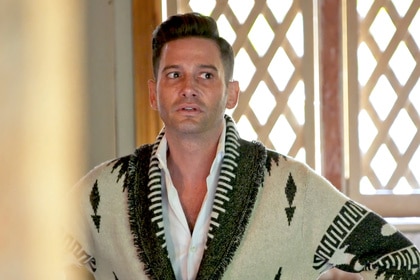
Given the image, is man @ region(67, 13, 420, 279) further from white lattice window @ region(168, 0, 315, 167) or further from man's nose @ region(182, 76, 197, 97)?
white lattice window @ region(168, 0, 315, 167)

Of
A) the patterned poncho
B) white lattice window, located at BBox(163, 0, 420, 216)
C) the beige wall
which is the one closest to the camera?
the beige wall

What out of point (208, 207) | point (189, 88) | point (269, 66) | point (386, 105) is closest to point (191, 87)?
point (189, 88)

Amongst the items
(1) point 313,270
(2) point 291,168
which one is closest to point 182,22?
(2) point 291,168

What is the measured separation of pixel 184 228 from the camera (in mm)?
786

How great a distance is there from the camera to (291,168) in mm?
805

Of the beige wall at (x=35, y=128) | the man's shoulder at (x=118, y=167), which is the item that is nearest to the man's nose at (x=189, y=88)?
the man's shoulder at (x=118, y=167)

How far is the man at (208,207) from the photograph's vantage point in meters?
0.76

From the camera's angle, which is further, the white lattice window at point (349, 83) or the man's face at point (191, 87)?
the white lattice window at point (349, 83)

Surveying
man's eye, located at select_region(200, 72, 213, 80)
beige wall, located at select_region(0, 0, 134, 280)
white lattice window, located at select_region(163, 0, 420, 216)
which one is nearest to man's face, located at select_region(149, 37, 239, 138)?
man's eye, located at select_region(200, 72, 213, 80)

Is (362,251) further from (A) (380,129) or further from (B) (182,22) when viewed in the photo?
(A) (380,129)

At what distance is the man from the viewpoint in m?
0.76

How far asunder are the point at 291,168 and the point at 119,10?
513 millimetres

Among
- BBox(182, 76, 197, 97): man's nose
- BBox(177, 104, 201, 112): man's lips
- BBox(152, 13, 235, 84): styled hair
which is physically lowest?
BBox(177, 104, 201, 112): man's lips

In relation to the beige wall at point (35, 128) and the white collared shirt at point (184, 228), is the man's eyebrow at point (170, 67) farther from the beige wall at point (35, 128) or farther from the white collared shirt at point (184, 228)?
the beige wall at point (35, 128)
